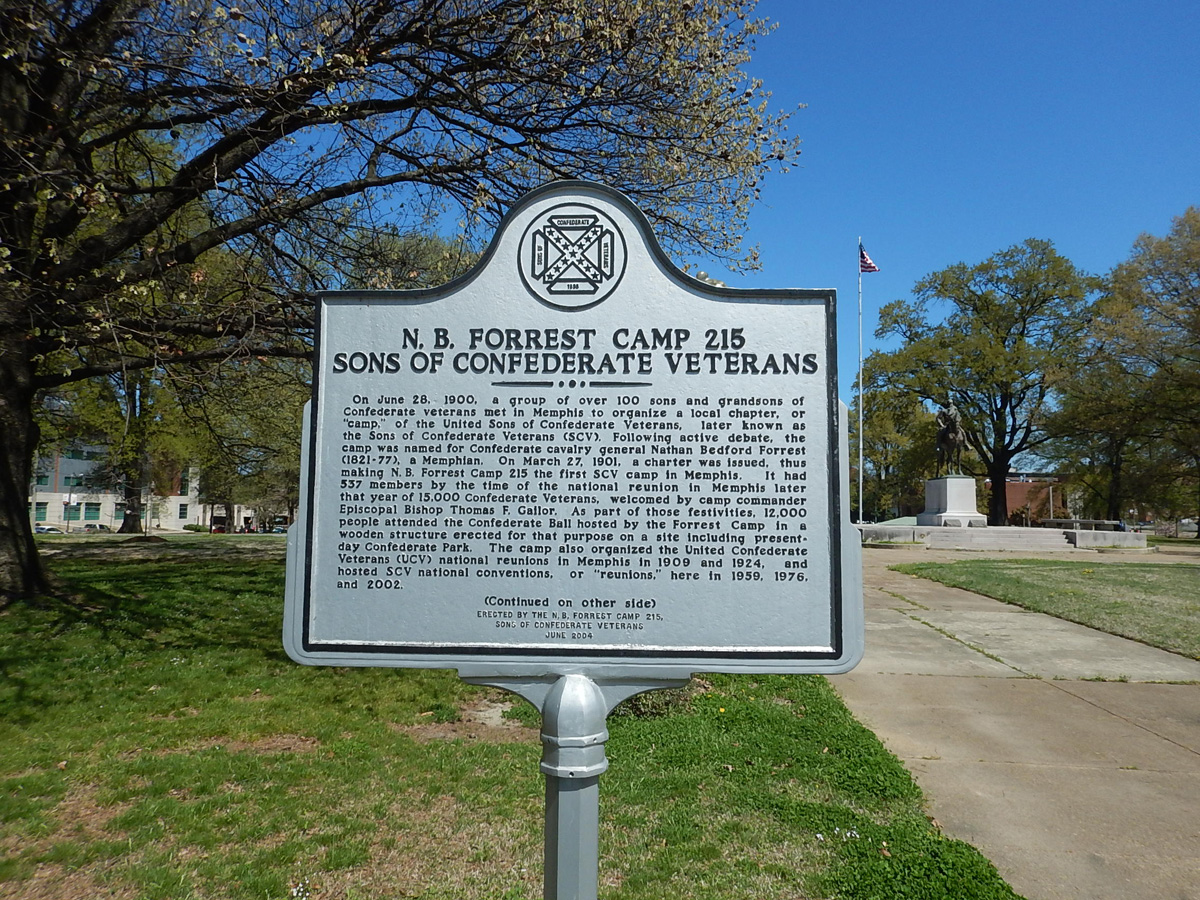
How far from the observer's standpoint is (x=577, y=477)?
276 cm

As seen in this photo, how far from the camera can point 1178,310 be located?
1259 inches

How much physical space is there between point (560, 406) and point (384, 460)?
0.66m

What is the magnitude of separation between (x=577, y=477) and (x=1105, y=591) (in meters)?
14.1

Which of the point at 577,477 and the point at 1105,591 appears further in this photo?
the point at 1105,591

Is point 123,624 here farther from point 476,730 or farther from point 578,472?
point 578,472

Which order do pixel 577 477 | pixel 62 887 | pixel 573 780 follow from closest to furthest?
pixel 573 780 < pixel 577 477 < pixel 62 887

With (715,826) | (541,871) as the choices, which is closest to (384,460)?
(541,871)

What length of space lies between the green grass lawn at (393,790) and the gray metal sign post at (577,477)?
1.38m

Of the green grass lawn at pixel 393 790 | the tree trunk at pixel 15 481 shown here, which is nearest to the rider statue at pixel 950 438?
the green grass lawn at pixel 393 790

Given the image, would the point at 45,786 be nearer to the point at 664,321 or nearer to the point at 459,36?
the point at 664,321

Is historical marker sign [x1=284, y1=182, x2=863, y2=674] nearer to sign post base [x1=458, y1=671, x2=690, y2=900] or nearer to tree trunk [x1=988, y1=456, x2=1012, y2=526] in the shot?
sign post base [x1=458, y1=671, x2=690, y2=900]

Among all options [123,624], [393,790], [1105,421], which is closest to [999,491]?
[1105,421]

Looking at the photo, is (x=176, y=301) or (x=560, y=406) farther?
(x=176, y=301)

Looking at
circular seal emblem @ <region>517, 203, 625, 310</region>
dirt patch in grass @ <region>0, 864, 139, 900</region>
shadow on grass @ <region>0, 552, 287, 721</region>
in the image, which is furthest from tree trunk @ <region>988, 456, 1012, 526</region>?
dirt patch in grass @ <region>0, 864, 139, 900</region>
